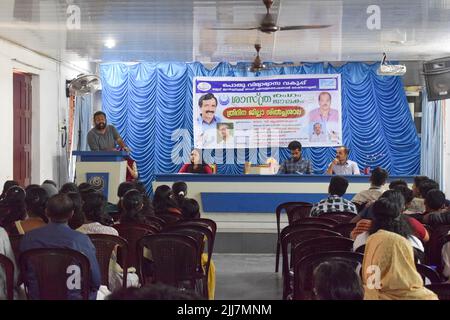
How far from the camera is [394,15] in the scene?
26.8 feet

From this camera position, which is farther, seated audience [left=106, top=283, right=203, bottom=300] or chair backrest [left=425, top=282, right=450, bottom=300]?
chair backrest [left=425, top=282, right=450, bottom=300]

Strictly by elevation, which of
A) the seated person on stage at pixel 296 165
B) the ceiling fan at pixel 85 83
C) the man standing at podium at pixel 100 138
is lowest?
the seated person on stage at pixel 296 165

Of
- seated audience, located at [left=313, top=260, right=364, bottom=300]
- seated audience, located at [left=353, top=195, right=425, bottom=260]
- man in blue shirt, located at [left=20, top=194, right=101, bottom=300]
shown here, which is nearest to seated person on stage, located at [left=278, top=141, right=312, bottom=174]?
seated audience, located at [left=353, top=195, right=425, bottom=260]

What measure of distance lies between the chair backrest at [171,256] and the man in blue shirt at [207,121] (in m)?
8.47

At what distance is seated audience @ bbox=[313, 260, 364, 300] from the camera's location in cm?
230

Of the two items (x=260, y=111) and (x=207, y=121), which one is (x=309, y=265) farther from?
(x=260, y=111)

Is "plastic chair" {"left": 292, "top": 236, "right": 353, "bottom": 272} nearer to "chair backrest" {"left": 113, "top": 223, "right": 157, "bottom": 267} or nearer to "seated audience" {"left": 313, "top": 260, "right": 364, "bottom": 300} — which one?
"chair backrest" {"left": 113, "top": 223, "right": 157, "bottom": 267}

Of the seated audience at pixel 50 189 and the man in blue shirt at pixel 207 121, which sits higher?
the man in blue shirt at pixel 207 121

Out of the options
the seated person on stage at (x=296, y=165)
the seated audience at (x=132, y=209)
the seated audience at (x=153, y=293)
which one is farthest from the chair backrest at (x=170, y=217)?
the seated person on stage at (x=296, y=165)

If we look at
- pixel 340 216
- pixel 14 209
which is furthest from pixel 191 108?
pixel 14 209

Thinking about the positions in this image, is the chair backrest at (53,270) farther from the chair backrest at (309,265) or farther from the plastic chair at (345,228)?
the plastic chair at (345,228)

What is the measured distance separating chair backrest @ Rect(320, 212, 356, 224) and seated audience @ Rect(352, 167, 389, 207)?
89 cm

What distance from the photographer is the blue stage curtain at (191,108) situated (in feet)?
42.2
